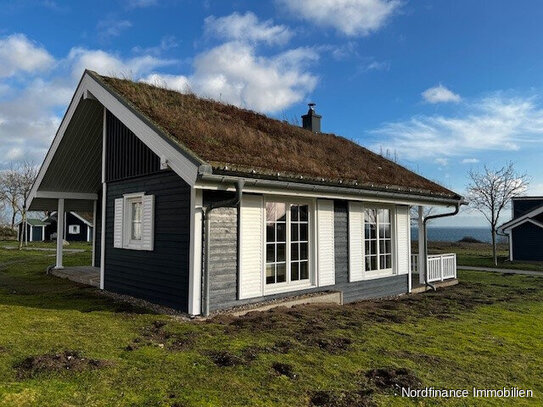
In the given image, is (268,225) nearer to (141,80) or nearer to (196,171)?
(196,171)

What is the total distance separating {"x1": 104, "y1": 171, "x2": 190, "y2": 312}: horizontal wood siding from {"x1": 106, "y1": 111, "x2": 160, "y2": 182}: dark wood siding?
20cm

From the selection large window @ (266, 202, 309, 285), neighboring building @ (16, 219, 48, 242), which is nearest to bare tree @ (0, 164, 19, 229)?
neighboring building @ (16, 219, 48, 242)

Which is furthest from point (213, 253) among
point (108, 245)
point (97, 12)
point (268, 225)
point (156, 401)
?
point (97, 12)

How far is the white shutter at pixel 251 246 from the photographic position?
7098mm

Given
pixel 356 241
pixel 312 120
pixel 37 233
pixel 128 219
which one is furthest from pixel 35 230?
pixel 356 241

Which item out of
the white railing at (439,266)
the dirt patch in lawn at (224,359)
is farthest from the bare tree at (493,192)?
the dirt patch in lawn at (224,359)

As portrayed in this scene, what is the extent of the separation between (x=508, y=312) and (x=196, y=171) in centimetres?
793

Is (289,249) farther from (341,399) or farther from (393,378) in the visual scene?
(341,399)

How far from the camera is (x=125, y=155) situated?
8.83m

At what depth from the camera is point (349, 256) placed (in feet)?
30.2

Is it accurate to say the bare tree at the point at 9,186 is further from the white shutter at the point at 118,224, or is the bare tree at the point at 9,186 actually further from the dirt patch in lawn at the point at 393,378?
the dirt patch in lawn at the point at 393,378

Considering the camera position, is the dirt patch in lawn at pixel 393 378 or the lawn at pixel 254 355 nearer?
the lawn at pixel 254 355

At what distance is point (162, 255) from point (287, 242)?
253 centimetres

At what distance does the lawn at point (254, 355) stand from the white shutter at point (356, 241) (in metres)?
1.20
